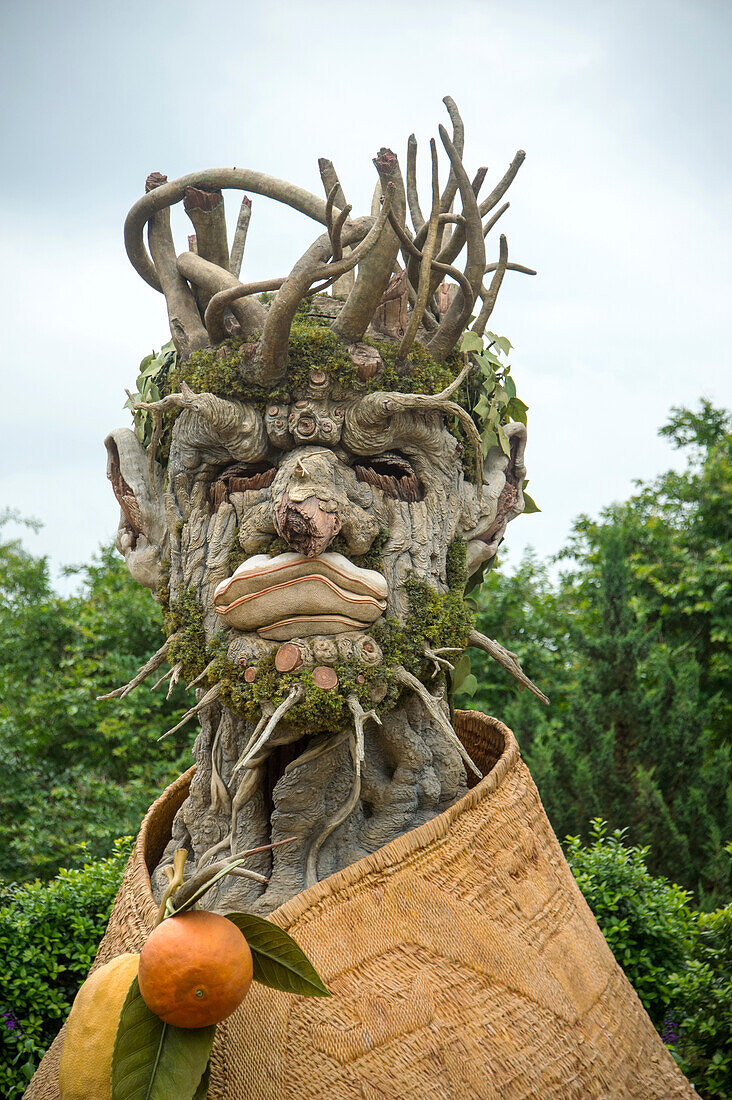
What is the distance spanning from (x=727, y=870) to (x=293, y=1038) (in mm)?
7719

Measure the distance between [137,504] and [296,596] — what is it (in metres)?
0.82

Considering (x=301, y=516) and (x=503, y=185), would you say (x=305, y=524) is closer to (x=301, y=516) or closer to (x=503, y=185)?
(x=301, y=516)

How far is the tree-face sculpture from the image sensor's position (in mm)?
2469

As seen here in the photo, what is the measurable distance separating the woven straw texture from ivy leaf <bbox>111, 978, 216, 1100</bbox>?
1.03 ft

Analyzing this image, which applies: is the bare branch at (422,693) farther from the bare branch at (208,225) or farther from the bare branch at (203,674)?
→ the bare branch at (208,225)

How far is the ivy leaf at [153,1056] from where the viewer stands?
171 cm

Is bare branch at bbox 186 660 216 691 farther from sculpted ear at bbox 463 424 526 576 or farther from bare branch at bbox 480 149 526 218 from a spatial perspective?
bare branch at bbox 480 149 526 218

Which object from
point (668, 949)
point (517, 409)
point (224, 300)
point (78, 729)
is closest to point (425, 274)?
point (224, 300)

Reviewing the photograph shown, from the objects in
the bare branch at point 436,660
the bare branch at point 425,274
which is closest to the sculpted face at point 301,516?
the bare branch at point 436,660

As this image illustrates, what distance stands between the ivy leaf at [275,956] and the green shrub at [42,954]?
2288 millimetres

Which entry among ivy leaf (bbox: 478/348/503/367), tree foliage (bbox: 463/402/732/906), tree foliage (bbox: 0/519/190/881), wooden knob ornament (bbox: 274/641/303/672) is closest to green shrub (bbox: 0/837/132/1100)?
wooden knob ornament (bbox: 274/641/303/672)

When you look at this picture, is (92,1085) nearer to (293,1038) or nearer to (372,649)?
(293,1038)

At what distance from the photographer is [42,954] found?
13.3 ft

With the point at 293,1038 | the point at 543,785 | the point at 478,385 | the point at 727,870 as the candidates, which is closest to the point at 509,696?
the point at 543,785
